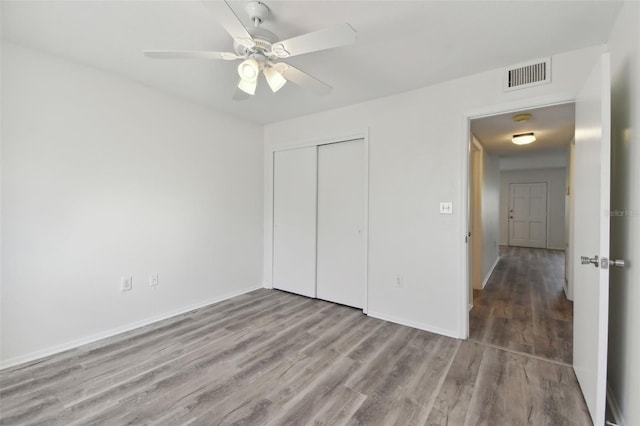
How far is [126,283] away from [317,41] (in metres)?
2.70

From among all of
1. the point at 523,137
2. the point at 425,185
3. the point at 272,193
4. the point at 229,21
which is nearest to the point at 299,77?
the point at 229,21

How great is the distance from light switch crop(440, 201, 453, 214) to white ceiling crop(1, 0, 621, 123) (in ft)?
3.75

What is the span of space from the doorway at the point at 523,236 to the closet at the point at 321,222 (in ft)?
4.01

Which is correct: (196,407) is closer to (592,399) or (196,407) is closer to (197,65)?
(592,399)

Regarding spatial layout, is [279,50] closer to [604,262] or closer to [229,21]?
[229,21]

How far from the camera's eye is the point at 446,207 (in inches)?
102

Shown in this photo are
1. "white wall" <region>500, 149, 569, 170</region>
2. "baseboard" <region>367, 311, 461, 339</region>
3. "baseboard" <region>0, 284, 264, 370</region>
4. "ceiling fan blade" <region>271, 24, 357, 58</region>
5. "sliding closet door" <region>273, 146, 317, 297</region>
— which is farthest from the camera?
"white wall" <region>500, 149, 569, 170</region>

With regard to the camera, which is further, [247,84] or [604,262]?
[247,84]

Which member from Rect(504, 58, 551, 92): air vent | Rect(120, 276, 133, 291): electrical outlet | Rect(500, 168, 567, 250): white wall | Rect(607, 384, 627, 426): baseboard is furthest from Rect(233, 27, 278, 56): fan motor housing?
Rect(500, 168, 567, 250): white wall

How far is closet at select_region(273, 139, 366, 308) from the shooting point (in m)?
3.28

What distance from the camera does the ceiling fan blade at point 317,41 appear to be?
4.37 feet

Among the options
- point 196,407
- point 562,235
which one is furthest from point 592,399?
point 562,235

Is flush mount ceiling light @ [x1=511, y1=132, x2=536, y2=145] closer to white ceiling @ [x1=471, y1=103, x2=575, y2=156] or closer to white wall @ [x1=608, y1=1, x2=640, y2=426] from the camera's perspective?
white ceiling @ [x1=471, y1=103, x2=575, y2=156]

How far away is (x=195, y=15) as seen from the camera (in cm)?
169
